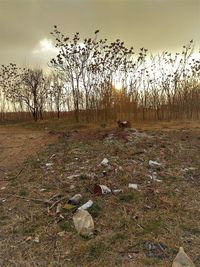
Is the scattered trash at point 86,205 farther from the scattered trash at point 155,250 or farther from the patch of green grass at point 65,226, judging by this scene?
the scattered trash at point 155,250

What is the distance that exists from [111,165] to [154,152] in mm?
887

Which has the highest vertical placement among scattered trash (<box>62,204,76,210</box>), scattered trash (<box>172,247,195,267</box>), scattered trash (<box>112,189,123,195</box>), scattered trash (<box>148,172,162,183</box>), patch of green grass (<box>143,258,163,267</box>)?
scattered trash (<box>148,172,162,183</box>)

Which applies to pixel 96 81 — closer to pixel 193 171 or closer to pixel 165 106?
pixel 165 106

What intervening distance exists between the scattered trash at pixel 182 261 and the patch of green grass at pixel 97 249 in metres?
0.63

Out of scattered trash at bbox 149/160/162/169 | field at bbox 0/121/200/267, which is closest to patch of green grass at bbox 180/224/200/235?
field at bbox 0/121/200/267

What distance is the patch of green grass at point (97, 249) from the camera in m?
3.13

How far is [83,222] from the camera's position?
11.6 ft

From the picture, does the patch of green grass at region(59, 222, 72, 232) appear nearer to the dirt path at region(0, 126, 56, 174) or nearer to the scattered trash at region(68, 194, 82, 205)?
the scattered trash at region(68, 194, 82, 205)

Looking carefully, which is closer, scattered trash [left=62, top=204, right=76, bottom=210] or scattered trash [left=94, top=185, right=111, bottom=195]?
scattered trash [left=62, top=204, right=76, bottom=210]

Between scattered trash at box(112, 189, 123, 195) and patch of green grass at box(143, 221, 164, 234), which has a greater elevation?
scattered trash at box(112, 189, 123, 195)

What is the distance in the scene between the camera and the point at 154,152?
545 cm

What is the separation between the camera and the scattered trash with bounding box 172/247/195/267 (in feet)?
9.60

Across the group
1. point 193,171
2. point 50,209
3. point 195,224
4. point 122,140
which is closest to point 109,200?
point 50,209

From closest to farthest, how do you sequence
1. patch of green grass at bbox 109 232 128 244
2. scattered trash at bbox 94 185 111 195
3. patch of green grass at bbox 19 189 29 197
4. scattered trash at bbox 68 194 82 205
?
patch of green grass at bbox 109 232 128 244 → scattered trash at bbox 68 194 82 205 → scattered trash at bbox 94 185 111 195 → patch of green grass at bbox 19 189 29 197
